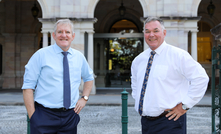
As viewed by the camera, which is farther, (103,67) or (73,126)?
(103,67)

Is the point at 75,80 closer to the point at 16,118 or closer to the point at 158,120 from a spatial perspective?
the point at 158,120

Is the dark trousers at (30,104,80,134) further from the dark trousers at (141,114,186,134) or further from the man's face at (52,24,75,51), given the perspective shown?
the dark trousers at (141,114,186,134)

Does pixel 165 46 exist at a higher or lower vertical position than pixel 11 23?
lower

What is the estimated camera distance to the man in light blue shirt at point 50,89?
2.68 meters

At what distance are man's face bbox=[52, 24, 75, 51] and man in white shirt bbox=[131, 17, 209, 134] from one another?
77 cm

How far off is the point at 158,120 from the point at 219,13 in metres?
17.8

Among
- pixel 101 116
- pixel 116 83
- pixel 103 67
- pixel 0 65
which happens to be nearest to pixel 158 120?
pixel 101 116

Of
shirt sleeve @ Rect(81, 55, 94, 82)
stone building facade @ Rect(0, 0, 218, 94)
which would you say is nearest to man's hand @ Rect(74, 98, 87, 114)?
shirt sleeve @ Rect(81, 55, 94, 82)

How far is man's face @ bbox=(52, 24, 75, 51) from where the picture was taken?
9.16ft

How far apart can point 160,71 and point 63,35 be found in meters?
1.01

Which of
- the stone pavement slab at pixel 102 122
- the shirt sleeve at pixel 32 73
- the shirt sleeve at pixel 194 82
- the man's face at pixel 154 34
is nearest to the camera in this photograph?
the shirt sleeve at pixel 194 82

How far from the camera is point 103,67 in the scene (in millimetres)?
19781

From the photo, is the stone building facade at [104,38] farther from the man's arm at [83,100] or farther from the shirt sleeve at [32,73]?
the shirt sleeve at [32,73]

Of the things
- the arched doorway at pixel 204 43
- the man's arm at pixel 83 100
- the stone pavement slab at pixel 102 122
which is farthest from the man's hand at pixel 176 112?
the arched doorway at pixel 204 43
